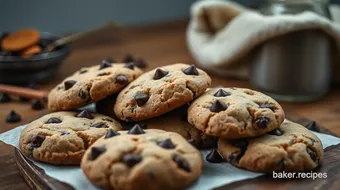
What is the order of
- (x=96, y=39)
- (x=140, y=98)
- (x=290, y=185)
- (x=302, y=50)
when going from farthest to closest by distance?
(x=96, y=39), (x=302, y=50), (x=140, y=98), (x=290, y=185)

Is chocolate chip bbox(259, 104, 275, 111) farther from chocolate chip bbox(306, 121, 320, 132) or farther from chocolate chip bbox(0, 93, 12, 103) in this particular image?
chocolate chip bbox(0, 93, 12, 103)

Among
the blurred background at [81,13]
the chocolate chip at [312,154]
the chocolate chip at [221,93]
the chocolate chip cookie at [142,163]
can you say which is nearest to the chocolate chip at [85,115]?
the chocolate chip cookie at [142,163]

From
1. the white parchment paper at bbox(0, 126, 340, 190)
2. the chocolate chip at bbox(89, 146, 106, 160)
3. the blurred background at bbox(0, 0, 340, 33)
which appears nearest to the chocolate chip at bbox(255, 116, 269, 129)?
the white parchment paper at bbox(0, 126, 340, 190)

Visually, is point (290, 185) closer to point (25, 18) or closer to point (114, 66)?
point (114, 66)

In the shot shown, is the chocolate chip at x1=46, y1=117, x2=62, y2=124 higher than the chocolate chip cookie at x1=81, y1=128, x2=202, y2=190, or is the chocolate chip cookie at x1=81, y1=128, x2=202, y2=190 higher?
the chocolate chip cookie at x1=81, y1=128, x2=202, y2=190

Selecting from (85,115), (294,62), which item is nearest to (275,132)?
(85,115)

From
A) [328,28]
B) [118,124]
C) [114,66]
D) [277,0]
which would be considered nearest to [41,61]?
[114,66]
